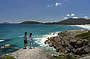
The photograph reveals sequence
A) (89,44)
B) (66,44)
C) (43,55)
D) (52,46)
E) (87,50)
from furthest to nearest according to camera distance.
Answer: (52,46) → (66,44) → (89,44) → (87,50) → (43,55)

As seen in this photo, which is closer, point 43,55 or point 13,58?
point 13,58

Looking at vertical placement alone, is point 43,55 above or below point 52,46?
above

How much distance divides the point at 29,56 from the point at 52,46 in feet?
69.7

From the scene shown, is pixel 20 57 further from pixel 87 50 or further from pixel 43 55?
pixel 87 50

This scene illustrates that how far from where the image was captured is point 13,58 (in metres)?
10.0

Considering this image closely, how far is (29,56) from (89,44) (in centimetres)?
1869

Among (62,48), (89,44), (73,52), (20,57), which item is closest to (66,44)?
(62,48)

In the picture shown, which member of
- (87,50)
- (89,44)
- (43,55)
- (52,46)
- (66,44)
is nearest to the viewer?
(43,55)

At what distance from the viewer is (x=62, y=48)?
25.7 m

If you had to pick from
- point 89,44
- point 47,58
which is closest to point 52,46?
point 89,44

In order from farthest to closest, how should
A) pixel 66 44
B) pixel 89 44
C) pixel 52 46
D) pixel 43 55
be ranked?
1. pixel 52 46
2. pixel 66 44
3. pixel 89 44
4. pixel 43 55

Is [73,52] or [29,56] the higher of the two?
[29,56]

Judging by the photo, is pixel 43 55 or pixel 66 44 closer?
pixel 43 55

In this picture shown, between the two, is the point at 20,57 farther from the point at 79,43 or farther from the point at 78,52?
the point at 79,43
